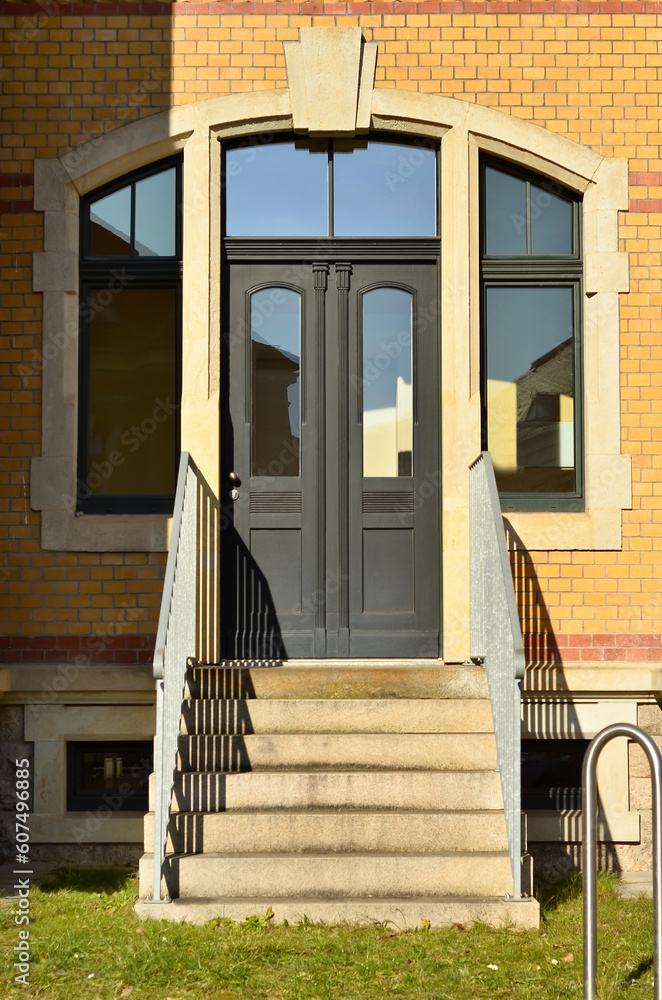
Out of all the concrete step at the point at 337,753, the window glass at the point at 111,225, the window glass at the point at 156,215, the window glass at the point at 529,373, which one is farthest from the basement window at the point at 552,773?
the window glass at the point at 111,225

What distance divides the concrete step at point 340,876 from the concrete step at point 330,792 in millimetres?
319

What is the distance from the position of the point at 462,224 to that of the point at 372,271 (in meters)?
0.63

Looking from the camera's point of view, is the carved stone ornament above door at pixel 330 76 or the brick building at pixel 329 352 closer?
the brick building at pixel 329 352

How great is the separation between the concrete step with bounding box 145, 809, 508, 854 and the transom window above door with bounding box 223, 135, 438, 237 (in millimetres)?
3582

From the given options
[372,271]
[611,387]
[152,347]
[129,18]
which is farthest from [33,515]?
[611,387]

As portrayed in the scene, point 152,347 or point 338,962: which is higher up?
point 152,347

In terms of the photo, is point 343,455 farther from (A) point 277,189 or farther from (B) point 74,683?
(B) point 74,683

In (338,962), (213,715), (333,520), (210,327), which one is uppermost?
(210,327)

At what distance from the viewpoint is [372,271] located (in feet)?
20.7

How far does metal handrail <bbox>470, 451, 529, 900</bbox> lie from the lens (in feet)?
14.8

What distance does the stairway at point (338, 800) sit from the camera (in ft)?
14.8

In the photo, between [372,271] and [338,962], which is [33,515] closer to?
[372,271]

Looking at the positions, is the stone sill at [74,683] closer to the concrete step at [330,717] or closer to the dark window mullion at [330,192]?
the concrete step at [330,717]

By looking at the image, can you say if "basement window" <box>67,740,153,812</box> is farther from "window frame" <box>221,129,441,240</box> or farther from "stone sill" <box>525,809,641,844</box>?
"window frame" <box>221,129,441,240</box>
